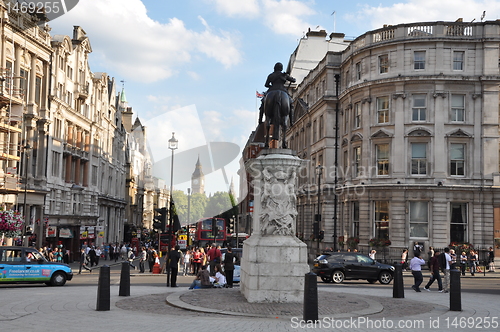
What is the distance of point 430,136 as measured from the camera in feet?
137

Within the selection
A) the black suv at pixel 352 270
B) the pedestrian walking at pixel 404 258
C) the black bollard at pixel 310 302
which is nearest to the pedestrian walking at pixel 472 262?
the pedestrian walking at pixel 404 258

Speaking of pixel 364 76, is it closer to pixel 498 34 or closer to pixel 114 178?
pixel 498 34

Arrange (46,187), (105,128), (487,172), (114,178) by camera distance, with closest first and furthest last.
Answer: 1. (487,172)
2. (46,187)
3. (105,128)
4. (114,178)

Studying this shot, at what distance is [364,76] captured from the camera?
45.1 meters

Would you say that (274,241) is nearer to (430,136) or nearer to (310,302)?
(310,302)

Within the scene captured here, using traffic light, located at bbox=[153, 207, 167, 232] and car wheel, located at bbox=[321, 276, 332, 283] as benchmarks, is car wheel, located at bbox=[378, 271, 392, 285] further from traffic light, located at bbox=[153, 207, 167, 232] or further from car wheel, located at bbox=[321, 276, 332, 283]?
traffic light, located at bbox=[153, 207, 167, 232]

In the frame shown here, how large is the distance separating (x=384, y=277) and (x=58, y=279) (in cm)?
1538

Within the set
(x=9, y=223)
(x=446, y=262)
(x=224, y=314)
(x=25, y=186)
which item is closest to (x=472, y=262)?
(x=446, y=262)

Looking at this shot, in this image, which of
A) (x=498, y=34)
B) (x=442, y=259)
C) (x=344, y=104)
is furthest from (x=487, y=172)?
(x=442, y=259)

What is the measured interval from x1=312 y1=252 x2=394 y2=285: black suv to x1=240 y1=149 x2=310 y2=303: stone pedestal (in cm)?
1290

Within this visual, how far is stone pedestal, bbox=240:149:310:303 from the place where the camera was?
575 inches

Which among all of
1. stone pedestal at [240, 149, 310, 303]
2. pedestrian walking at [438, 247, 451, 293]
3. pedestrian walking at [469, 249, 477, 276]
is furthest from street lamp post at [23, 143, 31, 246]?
pedestrian walking at [469, 249, 477, 276]

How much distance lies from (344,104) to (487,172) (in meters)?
13.7

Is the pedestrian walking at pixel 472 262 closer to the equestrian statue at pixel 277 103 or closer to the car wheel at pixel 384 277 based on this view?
the car wheel at pixel 384 277
